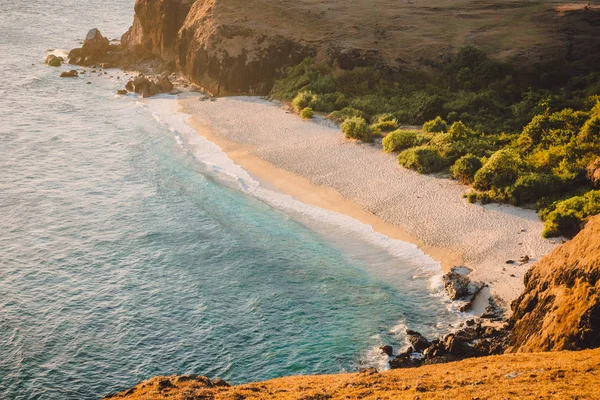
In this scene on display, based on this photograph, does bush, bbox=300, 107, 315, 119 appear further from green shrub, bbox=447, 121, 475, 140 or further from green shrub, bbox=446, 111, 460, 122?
green shrub, bbox=447, 121, 475, 140

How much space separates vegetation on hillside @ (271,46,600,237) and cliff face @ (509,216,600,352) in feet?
36.8

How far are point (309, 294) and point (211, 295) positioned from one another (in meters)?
5.00

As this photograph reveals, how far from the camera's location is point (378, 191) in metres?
41.1

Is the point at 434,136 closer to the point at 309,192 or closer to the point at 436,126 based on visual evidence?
the point at 436,126

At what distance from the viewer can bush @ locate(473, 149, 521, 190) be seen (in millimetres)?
38625

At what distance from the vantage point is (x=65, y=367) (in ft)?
83.9

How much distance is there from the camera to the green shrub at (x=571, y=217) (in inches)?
1292

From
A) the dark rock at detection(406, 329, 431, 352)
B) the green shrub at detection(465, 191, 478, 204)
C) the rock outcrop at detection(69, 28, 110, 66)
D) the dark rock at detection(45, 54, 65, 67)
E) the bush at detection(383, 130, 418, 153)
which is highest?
the rock outcrop at detection(69, 28, 110, 66)

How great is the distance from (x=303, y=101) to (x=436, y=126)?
537 inches

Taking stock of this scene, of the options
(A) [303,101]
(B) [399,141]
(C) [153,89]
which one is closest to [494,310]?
(B) [399,141]

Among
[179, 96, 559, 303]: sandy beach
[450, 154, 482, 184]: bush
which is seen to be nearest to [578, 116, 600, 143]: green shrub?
[450, 154, 482, 184]: bush

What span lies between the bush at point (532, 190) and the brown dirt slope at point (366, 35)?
23.0 meters

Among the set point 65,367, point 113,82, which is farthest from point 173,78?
point 65,367

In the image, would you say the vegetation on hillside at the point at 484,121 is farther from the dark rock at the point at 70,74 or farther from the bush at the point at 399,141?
Result: the dark rock at the point at 70,74
